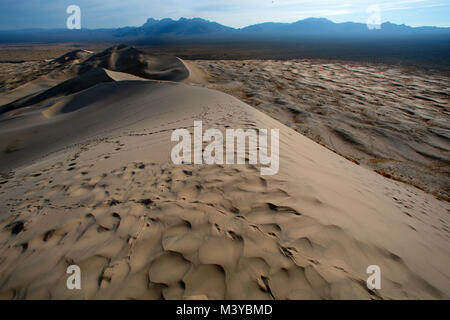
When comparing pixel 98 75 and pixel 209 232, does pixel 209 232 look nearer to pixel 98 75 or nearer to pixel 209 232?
pixel 209 232

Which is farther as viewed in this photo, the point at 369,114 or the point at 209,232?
the point at 369,114

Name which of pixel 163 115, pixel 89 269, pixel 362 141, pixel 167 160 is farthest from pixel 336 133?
pixel 89 269

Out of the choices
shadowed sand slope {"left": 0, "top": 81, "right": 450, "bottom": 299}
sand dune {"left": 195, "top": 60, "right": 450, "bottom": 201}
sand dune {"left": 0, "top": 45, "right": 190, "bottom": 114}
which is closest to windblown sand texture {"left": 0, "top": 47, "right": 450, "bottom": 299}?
shadowed sand slope {"left": 0, "top": 81, "right": 450, "bottom": 299}

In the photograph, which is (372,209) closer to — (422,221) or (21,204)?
(422,221)

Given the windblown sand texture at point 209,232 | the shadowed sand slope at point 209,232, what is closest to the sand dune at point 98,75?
the windblown sand texture at point 209,232

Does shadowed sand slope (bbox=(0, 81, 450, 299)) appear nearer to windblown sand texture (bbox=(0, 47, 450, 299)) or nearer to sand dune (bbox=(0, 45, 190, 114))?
windblown sand texture (bbox=(0, 47, 450, 299))

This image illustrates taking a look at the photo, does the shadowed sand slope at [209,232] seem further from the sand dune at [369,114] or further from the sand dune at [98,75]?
the sand dune at [98,75]

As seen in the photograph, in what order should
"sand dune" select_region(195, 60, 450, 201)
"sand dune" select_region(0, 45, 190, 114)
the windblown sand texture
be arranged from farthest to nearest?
"sand dune" select_region(0, 45, 190, 114) → "sand dune" select_region(195, 60, 450, 201) → the windblown sand texture

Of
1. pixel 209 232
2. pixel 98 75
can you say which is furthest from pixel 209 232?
pixel 98 75
